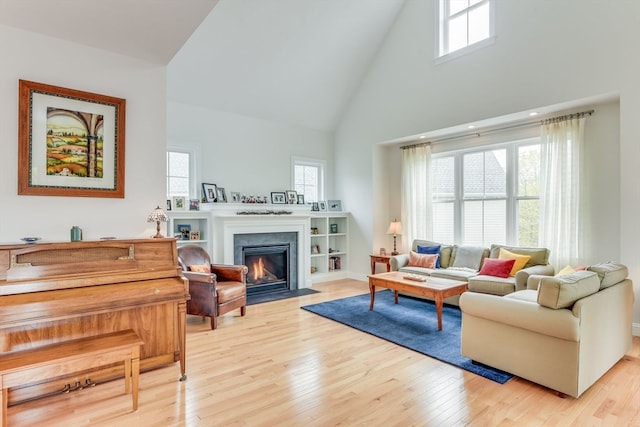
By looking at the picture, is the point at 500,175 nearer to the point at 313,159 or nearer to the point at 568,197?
the point at 568,197

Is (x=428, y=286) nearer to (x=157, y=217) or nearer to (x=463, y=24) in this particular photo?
(x=157, y=217)

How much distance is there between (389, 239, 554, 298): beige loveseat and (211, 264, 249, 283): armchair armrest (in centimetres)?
242

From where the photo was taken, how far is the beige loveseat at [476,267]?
434cm

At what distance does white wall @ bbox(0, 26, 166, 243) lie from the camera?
→ 271 centimetres

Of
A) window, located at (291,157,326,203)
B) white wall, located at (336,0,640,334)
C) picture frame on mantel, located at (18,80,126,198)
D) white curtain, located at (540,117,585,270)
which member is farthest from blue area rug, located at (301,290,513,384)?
picture frame on mantel, located at (18,80,126,198)

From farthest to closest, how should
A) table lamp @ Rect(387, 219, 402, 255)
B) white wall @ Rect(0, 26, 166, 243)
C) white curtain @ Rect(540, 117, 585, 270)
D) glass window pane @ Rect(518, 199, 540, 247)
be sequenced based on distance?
table lamp @ Rect(387, 219, 402, 255) < glass window pane @ Rect(518, 199, 540, 247) < white curtain @ Rect(540, 117, 585, 270) < white wall @ Rect(0, 26, 166, 243)

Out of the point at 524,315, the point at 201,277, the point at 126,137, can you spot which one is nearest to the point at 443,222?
the point at 524,315

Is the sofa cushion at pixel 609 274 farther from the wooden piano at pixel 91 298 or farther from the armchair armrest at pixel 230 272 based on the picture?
the armchair armrest at pixel 230 272

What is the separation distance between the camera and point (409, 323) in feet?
14.1

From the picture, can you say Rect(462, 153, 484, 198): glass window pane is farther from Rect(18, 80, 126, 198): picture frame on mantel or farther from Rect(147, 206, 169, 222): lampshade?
Rect(18, 80, 126, 198): picture frame on mantel

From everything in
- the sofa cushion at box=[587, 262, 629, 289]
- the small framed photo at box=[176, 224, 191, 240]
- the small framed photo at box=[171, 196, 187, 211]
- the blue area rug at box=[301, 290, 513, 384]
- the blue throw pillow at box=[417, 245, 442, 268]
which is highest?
the small framed photo at box=[171, 196, 187, 211]

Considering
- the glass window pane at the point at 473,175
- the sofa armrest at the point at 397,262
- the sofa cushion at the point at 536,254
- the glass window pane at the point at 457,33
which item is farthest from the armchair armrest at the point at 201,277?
the glass window pane at the point at 457,33

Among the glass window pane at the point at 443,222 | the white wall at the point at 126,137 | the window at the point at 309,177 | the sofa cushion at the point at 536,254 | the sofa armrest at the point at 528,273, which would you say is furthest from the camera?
the window at the point at 309,177

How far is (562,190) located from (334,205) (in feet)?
12.9
